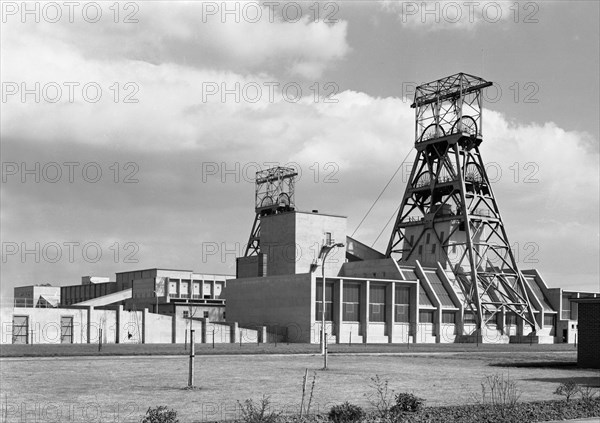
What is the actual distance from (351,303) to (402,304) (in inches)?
317

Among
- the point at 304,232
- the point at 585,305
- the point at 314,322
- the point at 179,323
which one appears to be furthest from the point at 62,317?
the point at 585,305

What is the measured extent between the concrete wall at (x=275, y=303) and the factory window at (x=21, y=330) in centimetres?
2590

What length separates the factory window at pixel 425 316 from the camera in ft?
322

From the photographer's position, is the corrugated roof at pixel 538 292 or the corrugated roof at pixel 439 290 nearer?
the corrugated roof at pixel 439 290

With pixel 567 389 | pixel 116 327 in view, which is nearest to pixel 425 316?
pixel 116 327

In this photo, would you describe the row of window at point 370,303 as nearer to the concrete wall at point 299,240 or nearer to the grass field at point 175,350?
the concrete wall at point 299,240

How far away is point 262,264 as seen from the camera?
108 m

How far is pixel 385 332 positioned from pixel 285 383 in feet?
230

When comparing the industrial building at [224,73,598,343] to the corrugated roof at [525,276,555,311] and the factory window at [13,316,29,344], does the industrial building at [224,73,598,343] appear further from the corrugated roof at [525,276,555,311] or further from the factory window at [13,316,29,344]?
the factory window at [13,316,29,344]

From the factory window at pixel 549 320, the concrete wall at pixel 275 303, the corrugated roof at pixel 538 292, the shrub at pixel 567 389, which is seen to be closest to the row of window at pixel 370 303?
the concrete wall at pixel 275 303

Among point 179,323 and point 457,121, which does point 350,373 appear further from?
point 457,121

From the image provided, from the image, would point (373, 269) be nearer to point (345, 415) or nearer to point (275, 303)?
point (275, 303)

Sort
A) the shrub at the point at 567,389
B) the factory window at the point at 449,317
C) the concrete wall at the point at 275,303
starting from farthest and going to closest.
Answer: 1. the factory window at the point at 449,317
2. the concrete wall at the point at 275,303
3. the shrub at the point at 567,389

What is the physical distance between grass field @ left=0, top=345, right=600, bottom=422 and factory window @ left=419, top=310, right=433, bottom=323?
62.0 meters
